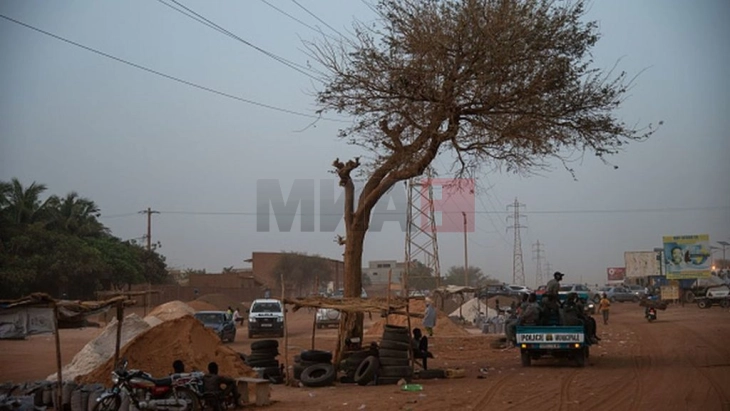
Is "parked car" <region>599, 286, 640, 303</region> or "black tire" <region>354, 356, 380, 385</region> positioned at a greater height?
"black tire" <region>354, 356, 380, 385</region>

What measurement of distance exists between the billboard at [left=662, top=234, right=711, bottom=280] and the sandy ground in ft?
130

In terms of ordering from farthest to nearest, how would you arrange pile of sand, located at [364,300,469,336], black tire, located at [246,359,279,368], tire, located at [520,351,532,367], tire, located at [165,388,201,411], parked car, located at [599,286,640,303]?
parked car, located at [599,286,640,303], pile of sand, located at [364,300,469,336], tire, located at [520,351,532,367], black tire, located at [246,359,279,368], tire, located at [165,388,201,411]

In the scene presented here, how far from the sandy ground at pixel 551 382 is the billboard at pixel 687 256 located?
39.6 m

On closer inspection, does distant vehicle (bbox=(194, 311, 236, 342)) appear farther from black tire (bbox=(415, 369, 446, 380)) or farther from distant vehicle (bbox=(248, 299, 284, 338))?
black tire (bbox=(415, 369, 446, 380))

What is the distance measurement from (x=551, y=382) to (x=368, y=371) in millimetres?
4154

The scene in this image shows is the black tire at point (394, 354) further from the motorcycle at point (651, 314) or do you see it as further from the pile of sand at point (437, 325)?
the motorcycle at point (651, 314)

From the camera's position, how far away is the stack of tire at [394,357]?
18.1 metres

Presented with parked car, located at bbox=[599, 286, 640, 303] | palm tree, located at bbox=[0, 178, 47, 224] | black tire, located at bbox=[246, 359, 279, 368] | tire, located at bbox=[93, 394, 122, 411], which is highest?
palm tree, located at bbox=[0, 178, 47, 224]

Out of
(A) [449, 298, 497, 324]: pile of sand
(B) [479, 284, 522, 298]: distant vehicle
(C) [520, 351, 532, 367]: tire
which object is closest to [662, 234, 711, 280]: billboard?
(B) [479, 284, 522, 298]: distant vehicle

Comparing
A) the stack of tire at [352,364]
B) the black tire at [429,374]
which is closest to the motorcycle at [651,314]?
the black tire at [429,374]

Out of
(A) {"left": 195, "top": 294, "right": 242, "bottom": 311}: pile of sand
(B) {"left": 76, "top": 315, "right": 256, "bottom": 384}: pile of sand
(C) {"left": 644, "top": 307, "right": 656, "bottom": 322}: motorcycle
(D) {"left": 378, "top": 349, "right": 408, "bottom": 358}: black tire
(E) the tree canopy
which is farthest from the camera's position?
(A) {"left": 195, "top": 294, "right": 242, "bottom": 311}: pile of sand

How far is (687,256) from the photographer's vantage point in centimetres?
6762

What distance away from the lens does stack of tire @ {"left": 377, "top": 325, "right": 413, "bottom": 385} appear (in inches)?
712

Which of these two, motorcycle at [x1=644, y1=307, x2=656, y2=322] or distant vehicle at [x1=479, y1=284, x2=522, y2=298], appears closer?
motorcycle at [x1=644, y1=307, x2=656, y2=322]
